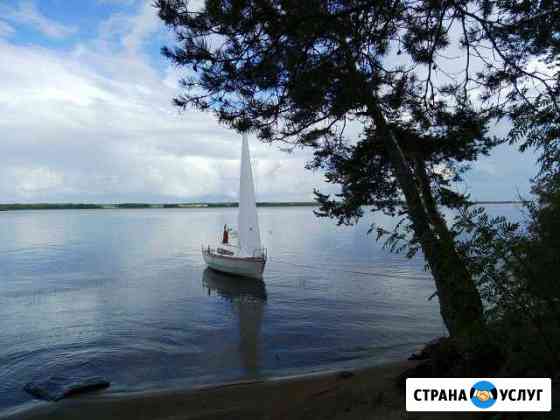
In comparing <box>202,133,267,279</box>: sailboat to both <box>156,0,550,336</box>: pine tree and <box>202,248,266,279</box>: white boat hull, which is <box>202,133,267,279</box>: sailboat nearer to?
<box>202,248,266,279</box>: white boat hull

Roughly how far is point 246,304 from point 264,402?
1553cm

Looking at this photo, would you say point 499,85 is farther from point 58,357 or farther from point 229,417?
point 58,357

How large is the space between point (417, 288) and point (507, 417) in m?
24.3

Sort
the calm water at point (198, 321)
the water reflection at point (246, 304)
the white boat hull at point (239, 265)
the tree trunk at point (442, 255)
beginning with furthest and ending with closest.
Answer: the white boat hull at point (239, 265), the water reflection at point (246, 304), the calm water at point (198, 321), the tree trunk at point (442, 255)

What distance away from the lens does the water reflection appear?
1443 centimetres

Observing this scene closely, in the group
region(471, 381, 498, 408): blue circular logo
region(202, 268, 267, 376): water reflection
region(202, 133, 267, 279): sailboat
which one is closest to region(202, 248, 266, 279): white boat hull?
region(202, 133, 267, 279): sailboat

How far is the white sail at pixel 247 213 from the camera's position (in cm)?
3288

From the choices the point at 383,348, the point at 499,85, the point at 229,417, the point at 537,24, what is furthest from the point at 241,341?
the point at 537,24

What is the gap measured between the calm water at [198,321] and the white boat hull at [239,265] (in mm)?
898

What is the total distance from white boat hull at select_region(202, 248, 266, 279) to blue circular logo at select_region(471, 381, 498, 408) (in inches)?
1045

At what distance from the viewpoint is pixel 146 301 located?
24391 mm

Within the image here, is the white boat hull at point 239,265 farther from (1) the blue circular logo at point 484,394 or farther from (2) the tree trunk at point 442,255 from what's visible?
(1) the blue circular logo at point 484,394
